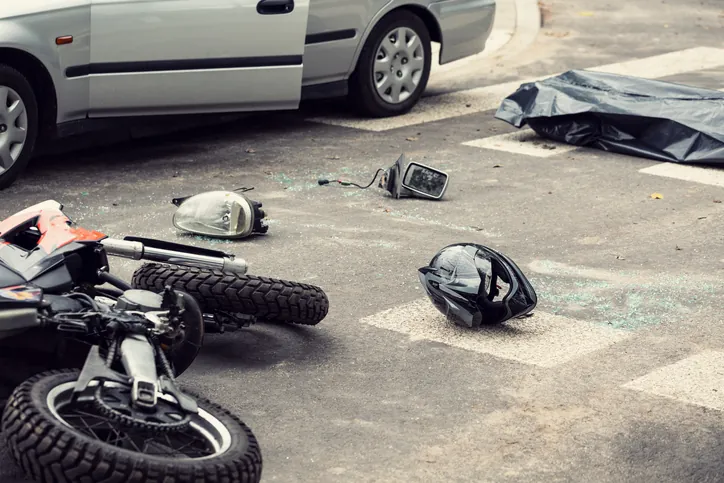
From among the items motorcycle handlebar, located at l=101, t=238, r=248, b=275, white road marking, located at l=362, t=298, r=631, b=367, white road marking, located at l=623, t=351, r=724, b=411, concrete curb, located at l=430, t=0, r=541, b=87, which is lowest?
concrete curb, located at l=430, t=0, r=541, b=87

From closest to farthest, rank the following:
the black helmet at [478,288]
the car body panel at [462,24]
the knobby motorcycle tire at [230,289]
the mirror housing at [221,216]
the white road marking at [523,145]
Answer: the knobby motorcycle tire at [230,289], the black helmet at [478,288], the mirror housing at [221,216], the white road marking at [523,145], the car body panel at [462,24]

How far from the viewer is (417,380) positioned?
488cm

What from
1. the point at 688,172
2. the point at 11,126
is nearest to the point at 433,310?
the point at 11,126

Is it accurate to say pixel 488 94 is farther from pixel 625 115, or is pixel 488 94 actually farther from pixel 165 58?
pixel 165 58

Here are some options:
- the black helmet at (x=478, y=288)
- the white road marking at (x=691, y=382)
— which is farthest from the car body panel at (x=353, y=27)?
the white road marking at (x=691, y=382)

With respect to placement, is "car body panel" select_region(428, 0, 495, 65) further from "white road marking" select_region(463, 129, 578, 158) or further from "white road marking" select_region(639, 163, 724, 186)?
"white road marking" select_region(639, 163, 724, 186)

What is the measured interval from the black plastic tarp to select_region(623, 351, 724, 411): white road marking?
4.14 meters

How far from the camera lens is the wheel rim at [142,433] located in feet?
11.6

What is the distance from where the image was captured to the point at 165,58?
8273 millimetres

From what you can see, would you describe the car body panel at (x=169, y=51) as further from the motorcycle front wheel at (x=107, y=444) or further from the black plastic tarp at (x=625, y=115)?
the motorcycle front wheel at (x=107, y=444)

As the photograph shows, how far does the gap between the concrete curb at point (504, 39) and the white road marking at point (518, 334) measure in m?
6.77

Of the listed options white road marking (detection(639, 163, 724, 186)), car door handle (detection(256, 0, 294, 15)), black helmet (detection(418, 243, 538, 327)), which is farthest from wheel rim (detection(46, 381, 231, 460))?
white road marking (detection(639, 163, 724, 186))

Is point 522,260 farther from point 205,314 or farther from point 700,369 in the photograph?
point 205,314

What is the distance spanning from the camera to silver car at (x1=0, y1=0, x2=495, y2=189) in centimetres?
773
